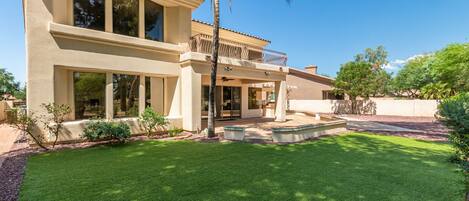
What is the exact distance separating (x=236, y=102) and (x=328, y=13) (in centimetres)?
1574

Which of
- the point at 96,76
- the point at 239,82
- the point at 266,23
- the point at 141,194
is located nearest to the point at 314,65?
the point at 266,23

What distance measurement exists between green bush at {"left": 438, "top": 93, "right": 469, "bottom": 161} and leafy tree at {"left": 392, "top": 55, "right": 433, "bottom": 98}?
91.6 ft

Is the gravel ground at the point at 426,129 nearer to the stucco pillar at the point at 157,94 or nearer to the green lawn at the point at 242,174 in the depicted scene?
the green lawn at the point at 242,174

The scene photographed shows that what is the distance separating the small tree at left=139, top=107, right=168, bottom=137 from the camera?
34.6 feet

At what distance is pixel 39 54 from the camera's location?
8.41m

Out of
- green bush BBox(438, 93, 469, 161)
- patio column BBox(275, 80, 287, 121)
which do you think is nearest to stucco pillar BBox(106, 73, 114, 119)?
patio column BBox(275, 80, 287, 121)

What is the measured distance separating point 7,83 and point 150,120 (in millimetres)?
41724

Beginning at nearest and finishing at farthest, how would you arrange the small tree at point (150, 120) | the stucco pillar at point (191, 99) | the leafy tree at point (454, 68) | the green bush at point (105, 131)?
1. the green bush at point (105, 131)
2. the small tree at point (150, 120)
3. the stucco pillar at point (191, 99)
4. the leafy tree at point (454, 68)

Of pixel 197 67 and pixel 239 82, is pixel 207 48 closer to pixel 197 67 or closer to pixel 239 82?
pixel 197 67

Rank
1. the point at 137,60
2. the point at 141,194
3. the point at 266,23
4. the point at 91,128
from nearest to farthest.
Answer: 1. the point at 141,194
2. the point at 91,128
3. the point at 137,60
4. the point at 266,23

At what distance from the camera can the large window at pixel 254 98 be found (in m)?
20.0

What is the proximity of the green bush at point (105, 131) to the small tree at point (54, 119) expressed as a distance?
0.91m

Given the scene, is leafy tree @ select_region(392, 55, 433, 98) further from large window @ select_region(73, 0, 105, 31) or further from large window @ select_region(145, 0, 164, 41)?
large window @ select_region(73, 0, 105, 31)

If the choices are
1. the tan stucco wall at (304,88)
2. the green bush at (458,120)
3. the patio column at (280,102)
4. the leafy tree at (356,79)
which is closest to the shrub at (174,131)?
the patio column at (280,102)
